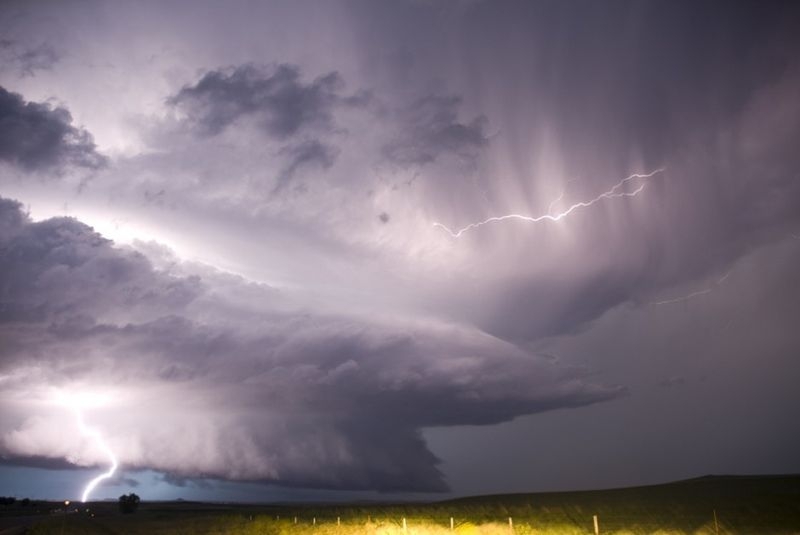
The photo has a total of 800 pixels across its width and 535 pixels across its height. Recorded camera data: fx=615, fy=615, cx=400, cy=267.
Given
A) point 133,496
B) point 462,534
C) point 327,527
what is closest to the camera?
point 462,534

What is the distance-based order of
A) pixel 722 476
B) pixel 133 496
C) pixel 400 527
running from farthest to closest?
pixel 722 476
pixel 133 496
pixel 400 527

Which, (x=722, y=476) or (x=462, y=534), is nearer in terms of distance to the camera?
(x=462, y=534)

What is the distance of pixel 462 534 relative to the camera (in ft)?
109

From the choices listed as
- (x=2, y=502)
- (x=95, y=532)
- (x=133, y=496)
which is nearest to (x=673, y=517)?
(x=95, y=532)

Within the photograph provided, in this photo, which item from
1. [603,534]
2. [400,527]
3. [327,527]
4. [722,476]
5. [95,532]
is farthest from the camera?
[722,476]

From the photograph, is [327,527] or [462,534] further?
[327,527]

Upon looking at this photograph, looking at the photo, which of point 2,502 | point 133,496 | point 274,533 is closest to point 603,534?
point 274,533

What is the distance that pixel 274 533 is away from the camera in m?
47.0

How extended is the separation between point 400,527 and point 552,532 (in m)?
9.74

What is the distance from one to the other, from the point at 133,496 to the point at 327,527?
74084mm

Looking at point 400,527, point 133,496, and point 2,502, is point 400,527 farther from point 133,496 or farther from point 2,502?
point 2,502

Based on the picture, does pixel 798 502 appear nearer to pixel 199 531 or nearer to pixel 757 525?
pixel 757 525

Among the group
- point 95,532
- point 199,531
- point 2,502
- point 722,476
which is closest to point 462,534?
point 199,531

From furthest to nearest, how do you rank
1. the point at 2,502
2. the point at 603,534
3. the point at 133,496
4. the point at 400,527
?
the point at 2,502 → the point at 133,496 → the point at 400,527 → the point at 603,534
